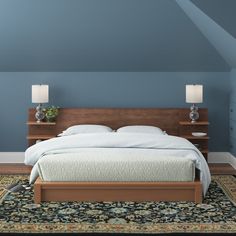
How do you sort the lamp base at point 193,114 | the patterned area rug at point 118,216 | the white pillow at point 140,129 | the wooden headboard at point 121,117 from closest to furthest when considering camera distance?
the patterned area rug at point 118,216 → the white pillow at point 140,129 → the lamp base at point 193,114 → the wooden headboard at point 121,117

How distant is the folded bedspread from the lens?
4035 mm

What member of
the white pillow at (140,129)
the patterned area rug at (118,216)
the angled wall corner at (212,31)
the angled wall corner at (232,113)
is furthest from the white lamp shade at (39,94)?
the angled wall corner at (232,113)

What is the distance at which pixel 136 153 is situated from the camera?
4.14 m

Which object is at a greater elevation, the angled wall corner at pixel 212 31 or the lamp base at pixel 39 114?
the angled wall corner at pixel 212 31

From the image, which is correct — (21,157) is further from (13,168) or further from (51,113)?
(51,113)

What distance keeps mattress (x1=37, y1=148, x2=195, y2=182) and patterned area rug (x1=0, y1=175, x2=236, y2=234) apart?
0.22 metres

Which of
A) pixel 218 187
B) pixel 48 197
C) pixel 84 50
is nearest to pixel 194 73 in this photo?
pixel 84 50

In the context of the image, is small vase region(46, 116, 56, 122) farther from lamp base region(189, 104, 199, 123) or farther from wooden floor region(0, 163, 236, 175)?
lamp base region(189, 104, 199, 123)

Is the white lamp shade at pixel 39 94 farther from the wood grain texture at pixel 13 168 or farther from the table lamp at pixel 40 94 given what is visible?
the wood grain texture at pixel 13 168

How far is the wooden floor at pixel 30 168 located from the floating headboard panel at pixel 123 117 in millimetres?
498

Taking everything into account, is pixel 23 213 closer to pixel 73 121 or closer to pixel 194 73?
pixel 73 121

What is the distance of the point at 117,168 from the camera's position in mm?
3979

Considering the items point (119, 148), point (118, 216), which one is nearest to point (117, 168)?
point (119, 148)

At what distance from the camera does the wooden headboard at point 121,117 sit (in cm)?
586
